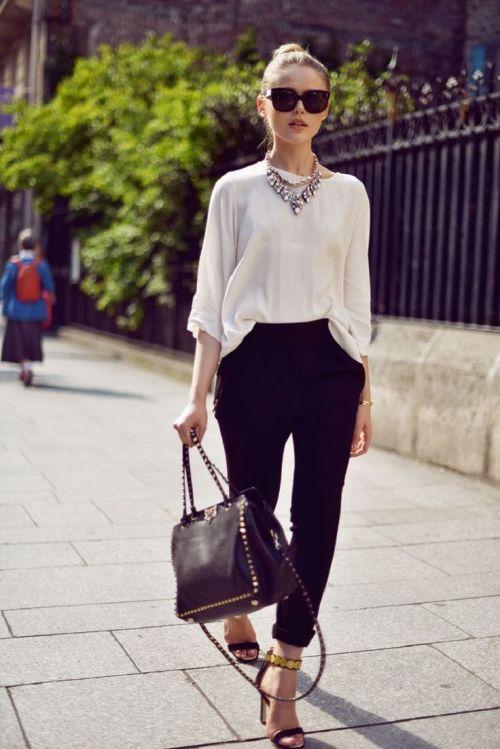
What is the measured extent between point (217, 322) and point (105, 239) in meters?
11.5

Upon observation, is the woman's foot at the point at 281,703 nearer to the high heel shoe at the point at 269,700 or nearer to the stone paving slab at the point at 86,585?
the high heel shoe at the point at 269,700

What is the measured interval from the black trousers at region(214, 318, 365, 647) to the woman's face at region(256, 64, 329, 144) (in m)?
0.52

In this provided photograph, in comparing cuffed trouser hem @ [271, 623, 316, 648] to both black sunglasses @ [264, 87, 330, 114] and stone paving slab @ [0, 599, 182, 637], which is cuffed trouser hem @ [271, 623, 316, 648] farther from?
black sunglasses @ [264, 87, 330, 114]

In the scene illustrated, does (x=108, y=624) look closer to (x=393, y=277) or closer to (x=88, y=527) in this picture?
(x=88, y=527)

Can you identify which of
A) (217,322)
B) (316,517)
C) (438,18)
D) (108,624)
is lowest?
(108,624)

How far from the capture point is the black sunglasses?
3.05m

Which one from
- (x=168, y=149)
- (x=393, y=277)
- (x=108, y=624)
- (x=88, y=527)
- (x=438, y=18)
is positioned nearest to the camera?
(x=108, y=624)

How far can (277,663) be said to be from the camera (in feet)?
10.0

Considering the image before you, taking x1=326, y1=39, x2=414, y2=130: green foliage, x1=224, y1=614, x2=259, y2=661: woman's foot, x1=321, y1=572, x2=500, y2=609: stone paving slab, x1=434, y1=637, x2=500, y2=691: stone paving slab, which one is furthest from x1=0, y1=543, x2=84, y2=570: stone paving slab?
x1=326, y1=39, x2=414, y2=130: green foliage

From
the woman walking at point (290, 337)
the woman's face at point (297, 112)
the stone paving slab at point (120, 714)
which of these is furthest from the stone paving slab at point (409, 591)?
the woman's face at point (297, 112)

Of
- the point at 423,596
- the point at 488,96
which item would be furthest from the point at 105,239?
the point at 423,596

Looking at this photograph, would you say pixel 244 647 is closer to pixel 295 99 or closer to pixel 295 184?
pixel 295 184

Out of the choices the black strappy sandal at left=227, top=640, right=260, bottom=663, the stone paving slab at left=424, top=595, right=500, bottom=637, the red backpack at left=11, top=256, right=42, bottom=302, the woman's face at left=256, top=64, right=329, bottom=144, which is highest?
the woman's face at left=256, top=64, right=329, bottom=144

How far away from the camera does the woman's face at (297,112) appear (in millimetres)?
3051
